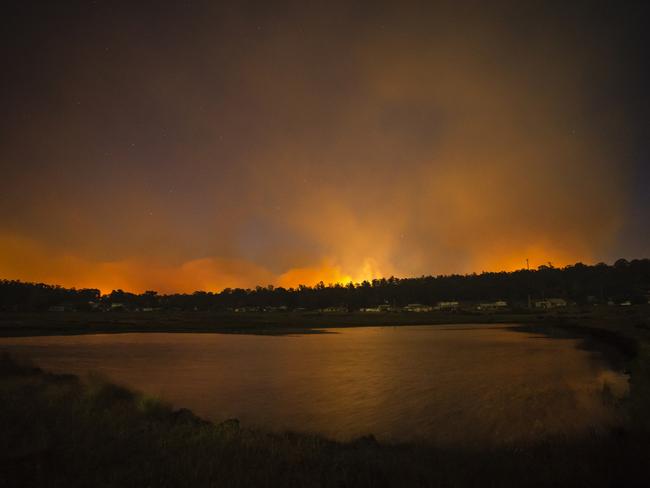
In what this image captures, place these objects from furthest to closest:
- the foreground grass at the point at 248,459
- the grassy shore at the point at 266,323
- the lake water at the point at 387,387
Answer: the grassy shore at the point at 266,323, the lake water at the point at 387,387, the foreground grass at the point at 248,459

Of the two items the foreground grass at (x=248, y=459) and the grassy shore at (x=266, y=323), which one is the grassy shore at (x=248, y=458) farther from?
the grassy shore at (x=266, y=323)

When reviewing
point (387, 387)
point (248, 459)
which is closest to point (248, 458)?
point (248, 459)

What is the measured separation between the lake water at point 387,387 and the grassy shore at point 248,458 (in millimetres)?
4238

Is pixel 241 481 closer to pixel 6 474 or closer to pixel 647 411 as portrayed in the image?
pixel 6 474

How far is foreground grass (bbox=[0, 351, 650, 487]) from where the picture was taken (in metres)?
10.4

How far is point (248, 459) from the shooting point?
480 inches

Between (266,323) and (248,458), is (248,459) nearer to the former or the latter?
(248,458)

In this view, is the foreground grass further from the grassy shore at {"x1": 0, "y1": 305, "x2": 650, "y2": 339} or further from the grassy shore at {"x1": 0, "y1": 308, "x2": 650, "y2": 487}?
the grassy shore at {"x1": 0, "y1": 305, "x2": 650, "y2": 339}

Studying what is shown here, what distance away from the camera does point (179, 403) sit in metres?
27.0

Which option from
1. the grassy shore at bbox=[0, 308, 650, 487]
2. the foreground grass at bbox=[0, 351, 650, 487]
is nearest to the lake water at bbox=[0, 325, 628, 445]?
the grassy shore at bbox=[0, 308, 650, 487]

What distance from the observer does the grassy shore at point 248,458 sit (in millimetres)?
10430

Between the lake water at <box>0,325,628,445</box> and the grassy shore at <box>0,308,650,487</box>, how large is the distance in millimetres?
4238

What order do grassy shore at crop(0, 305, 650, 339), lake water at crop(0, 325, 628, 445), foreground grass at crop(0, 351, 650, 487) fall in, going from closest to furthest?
foreground grass at crop(0, 351, 650, 487)
lake water at crop(0, 325, 628, 445)
grassy shore at crop(0, 305, 650, 339)

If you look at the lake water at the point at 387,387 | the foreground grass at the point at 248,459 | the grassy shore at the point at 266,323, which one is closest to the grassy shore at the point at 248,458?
the foreground grass at the point at 248,459
